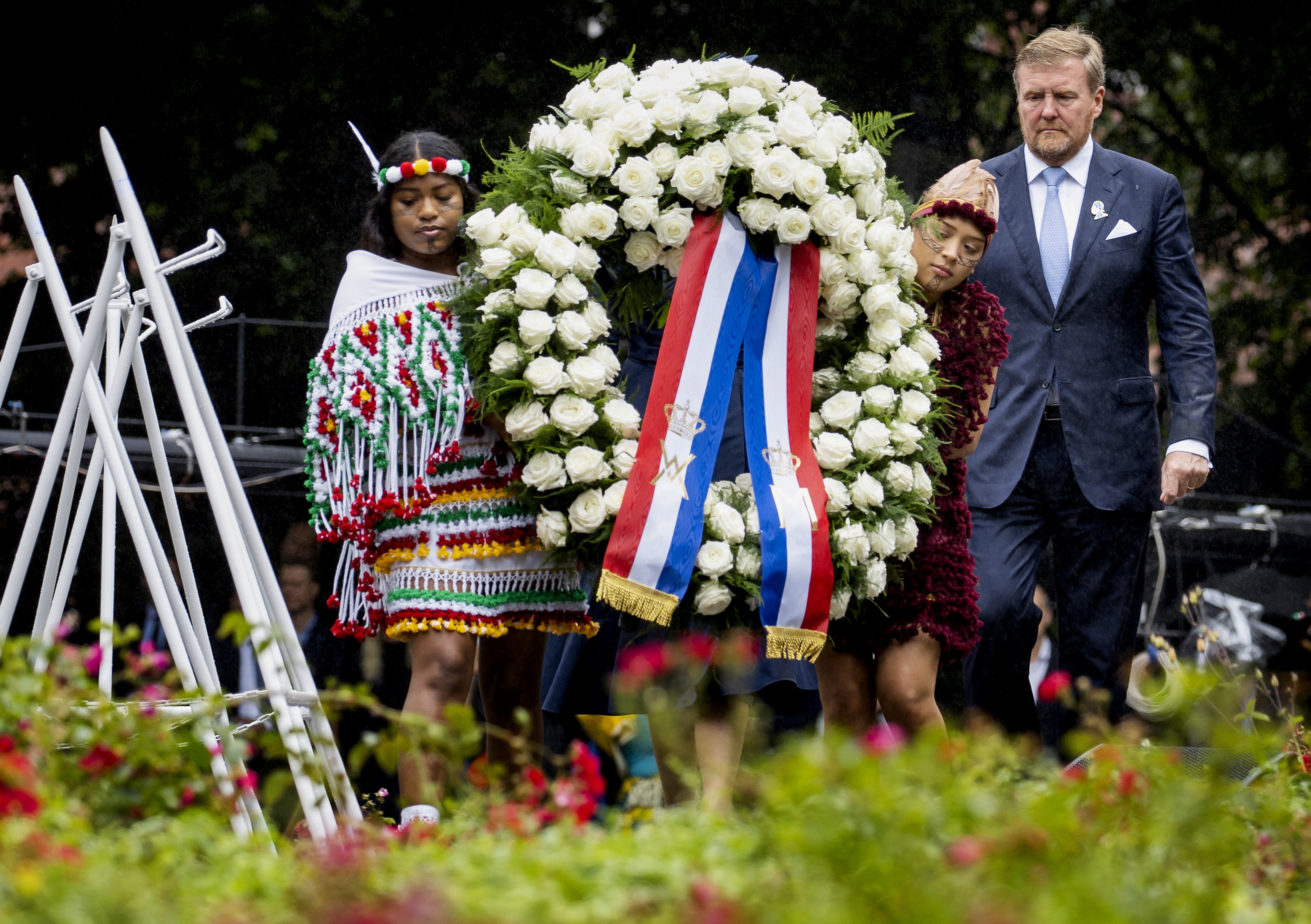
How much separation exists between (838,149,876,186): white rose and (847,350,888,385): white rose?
0.38m

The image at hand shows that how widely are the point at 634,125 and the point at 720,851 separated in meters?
1.92

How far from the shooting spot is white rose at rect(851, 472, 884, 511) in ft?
10.3

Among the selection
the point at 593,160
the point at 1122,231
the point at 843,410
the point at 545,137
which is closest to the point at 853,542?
the point at 843,410

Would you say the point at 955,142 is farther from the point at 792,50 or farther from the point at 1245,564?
the point at 1245,564

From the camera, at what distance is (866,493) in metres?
3.15

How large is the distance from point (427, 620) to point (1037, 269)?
1984 mm

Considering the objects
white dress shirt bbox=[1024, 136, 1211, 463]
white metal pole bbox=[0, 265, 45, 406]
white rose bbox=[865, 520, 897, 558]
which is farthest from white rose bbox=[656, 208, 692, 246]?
white dress shirt bbox=[1024, 136, 1211, 463]

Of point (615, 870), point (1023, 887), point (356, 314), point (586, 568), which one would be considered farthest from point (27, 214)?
point (1023, 887)

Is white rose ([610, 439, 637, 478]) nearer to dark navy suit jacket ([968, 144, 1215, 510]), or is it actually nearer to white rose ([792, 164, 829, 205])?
white rose ([792, 164, 829, 205])

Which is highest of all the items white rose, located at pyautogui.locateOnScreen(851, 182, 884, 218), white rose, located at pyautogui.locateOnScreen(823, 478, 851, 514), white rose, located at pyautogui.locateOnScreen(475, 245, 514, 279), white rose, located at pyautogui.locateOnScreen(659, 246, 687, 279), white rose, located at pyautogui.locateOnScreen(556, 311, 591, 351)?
white rose, located at pyautogui.locateOnScreen(851, 182, 884, 218)

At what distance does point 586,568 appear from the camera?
3160 millimetres

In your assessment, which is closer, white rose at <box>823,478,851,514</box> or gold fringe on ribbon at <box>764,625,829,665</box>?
gold fringe on ribbon at <box>764,625,829,665</box>

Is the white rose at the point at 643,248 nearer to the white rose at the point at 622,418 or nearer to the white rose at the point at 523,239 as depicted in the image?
the white rose at the point at 523,239

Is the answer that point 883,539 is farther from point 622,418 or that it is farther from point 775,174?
point 775,174
